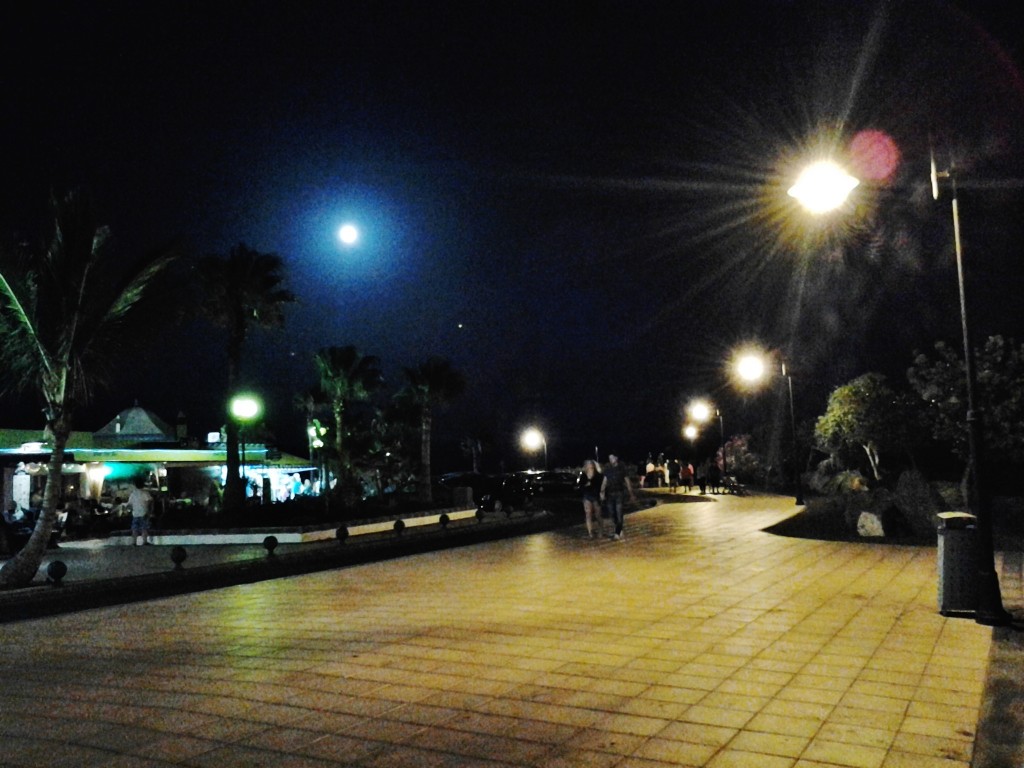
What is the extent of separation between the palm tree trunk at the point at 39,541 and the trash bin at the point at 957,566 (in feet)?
42.5

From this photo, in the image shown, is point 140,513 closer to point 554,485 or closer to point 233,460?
point 233,460

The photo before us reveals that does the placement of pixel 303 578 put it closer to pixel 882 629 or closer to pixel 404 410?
pixel 882 629

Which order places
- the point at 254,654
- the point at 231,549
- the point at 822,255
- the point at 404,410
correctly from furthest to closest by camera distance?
the point at 404,410 < the point at 822,255 < the point at 231,549 < the point at 254,654

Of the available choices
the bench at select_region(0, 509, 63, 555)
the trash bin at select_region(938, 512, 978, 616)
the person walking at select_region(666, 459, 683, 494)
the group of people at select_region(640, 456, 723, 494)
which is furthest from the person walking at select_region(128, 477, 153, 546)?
the person walking at select_region(666, 459, 683, 494)

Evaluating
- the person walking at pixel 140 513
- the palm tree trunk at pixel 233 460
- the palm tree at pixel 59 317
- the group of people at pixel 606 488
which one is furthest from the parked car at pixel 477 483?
the palm tree at pixel 59 317

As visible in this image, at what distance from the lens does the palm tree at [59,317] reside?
14.2 m

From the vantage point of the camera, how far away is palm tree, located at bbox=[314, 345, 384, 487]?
32469 millimetres

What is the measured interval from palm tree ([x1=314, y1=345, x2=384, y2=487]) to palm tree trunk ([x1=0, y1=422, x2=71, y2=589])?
1759 centimetres

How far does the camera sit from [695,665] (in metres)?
6.86

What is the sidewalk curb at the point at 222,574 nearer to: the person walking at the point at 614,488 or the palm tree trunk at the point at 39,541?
the palm tree trunk at the point at 39,541

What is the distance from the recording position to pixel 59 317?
47.5ft

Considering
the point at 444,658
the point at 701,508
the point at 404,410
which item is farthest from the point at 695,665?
the point at 404,410

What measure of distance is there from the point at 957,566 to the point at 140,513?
18.1 meters

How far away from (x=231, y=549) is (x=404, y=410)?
63.6 ft
